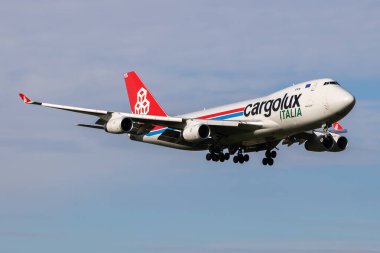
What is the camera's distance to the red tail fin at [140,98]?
79812 millimetres

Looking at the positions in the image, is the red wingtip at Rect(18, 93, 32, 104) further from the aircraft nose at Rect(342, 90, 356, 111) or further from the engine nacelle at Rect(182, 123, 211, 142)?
the aircraft nose at Rect(342, 90, 356, 111)

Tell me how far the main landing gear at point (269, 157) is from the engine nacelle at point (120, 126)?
1237 cm

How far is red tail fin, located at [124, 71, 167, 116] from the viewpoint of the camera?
79.8m

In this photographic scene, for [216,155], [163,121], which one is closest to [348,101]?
[216,155]

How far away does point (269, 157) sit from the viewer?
240ft

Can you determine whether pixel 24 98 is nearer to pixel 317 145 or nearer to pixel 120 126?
pixel 120 126

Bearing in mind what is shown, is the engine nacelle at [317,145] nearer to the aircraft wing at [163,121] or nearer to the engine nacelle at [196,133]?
the aircraft wing at [163,121]

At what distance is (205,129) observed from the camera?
67000mm

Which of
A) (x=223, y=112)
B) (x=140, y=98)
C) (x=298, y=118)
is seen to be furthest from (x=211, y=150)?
(x=140, y=98)

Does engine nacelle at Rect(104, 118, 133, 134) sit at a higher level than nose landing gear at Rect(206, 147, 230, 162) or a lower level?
higher

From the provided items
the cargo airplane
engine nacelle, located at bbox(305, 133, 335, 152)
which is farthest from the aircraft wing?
engine nacelle, located at bbox(305, 133, 335, 152)

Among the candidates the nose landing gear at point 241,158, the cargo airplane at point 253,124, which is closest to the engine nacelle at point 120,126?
the cargo airplane at point 253,124

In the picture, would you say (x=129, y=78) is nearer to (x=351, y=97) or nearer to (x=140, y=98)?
(x=140, y=98)

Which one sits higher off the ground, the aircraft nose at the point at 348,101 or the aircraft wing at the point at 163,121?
the aircraft nose at the point at 348,101
